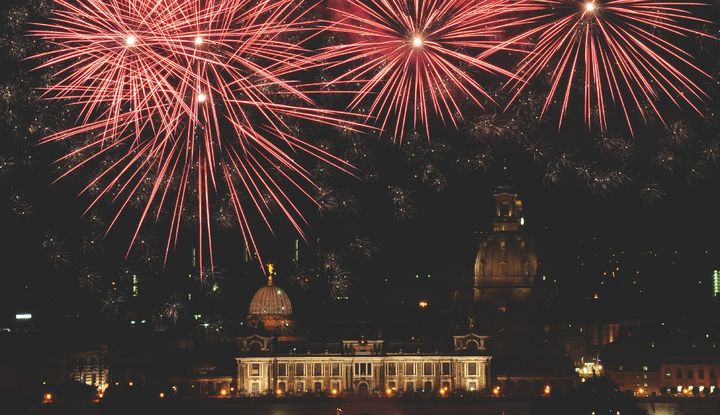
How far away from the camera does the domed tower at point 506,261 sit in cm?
12231

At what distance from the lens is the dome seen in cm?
9912

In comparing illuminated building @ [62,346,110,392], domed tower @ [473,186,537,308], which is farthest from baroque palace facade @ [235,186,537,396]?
domed tower @ [473,186,537,308]

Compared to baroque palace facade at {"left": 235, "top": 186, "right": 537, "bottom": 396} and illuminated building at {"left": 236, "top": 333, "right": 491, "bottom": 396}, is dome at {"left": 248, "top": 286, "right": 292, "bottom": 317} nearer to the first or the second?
baroque palace facade at {"left": 235, "top": 186, "right": 537, "bottom": 396}

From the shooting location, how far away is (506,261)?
122875 millimetres

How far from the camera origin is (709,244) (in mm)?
91125

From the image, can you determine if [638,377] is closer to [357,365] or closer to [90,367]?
[357,365]

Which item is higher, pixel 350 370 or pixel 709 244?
pixel 709 244

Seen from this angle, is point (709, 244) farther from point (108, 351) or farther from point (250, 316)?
point (108, 351)

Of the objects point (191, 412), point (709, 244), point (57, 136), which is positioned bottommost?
point (191, 412)

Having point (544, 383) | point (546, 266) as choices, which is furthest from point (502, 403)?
point (546, 266)

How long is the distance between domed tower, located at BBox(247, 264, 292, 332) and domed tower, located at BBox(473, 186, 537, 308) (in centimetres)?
2669

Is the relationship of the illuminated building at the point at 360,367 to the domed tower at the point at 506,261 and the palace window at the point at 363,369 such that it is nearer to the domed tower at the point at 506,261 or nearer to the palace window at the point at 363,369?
the palace window at the point at 363,369

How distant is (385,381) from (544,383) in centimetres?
1015

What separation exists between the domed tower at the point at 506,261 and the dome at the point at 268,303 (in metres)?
26.7
